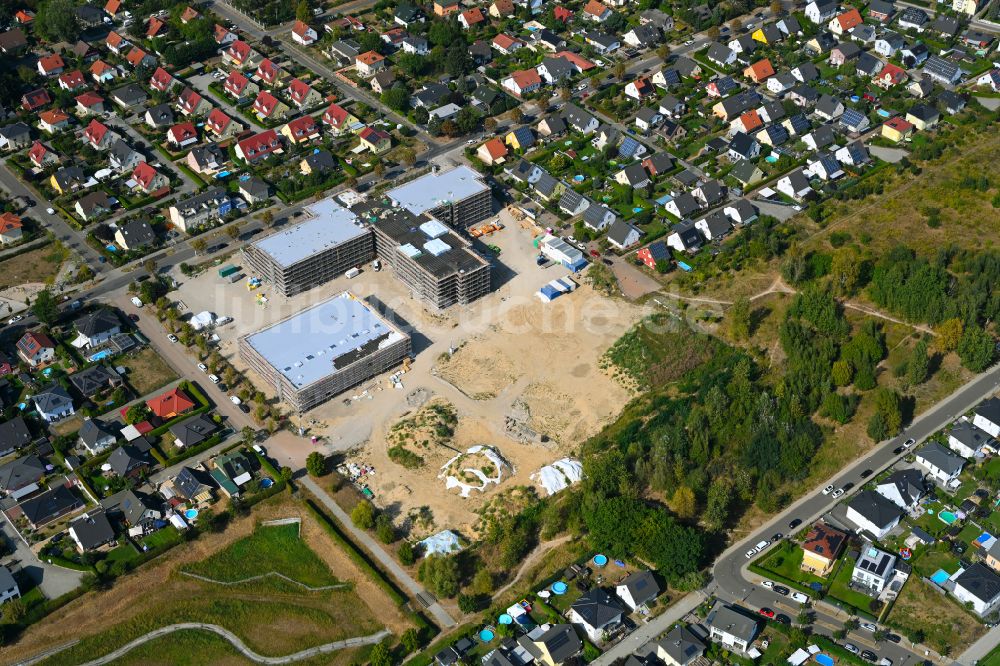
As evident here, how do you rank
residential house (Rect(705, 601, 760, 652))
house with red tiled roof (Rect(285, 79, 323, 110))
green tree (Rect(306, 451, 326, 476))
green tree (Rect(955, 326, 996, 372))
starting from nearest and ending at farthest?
residential house (Rect(705, 601, 760, 652)) → green tree (Rect(306, 451, 326, 476)) → green tree (Rect(955, 326, 996, 372)) → house with red tiled roof (Rect(285, 79, 323, 110))

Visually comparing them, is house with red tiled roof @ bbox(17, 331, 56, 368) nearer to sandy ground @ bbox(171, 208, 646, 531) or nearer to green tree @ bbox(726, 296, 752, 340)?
sandy ground @ bbox(171, 208, 646, 531)

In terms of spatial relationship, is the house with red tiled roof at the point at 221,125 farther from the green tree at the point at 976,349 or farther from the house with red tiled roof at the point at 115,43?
the green tree at the point at 976,349

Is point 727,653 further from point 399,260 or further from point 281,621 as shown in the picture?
point 399,260

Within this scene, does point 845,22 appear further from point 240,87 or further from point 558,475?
point 558,475

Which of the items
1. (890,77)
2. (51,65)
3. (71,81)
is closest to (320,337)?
(71,81)

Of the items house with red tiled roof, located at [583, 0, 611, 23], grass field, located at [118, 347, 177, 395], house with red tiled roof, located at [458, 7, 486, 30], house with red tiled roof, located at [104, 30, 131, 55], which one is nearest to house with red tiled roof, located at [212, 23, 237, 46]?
house with red tiled roof, located at [104, 30, 131, 55]
